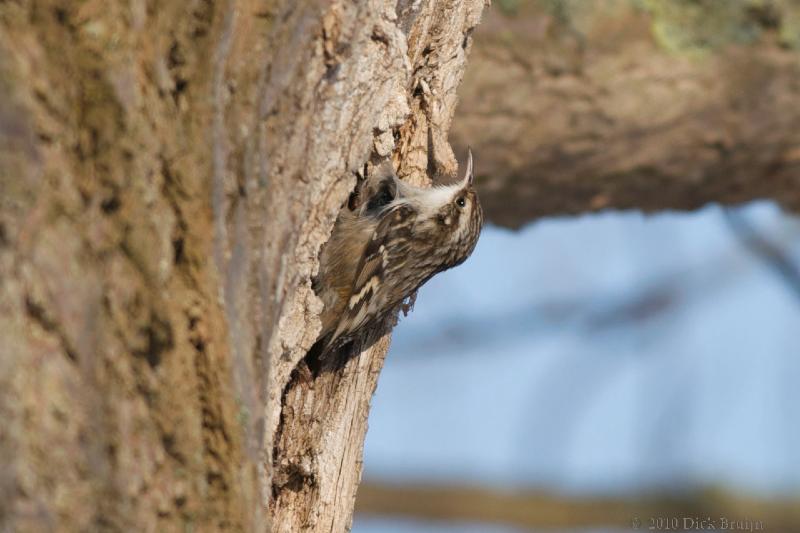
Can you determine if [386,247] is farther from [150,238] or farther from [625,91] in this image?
[150,238]

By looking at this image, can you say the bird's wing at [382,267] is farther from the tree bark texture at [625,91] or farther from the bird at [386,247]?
the tree bark texture at [625,91]

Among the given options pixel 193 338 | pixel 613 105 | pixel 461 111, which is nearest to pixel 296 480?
pixel 193 338

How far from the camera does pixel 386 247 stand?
290 cm

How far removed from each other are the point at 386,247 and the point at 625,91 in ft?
3.56

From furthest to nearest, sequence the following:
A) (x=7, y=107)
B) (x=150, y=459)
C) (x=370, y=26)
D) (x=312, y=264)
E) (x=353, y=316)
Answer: (x=353, y=316) → (x=312, y=264) → (x=370, y=26) → (x=150, y=459) → (x=7, y=107)

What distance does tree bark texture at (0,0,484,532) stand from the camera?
1.21 m

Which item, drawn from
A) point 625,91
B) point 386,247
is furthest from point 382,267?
point 625,91

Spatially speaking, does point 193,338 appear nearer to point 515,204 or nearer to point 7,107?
point 7,107

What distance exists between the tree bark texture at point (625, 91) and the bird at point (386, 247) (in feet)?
1.92

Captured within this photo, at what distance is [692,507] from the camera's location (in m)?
2.63

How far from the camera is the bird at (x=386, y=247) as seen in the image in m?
2.56

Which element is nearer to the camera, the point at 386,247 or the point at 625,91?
the point at 386,247

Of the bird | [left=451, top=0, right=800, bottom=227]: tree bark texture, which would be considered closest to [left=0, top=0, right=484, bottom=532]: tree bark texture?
the bird

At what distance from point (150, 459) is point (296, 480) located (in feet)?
3.13
